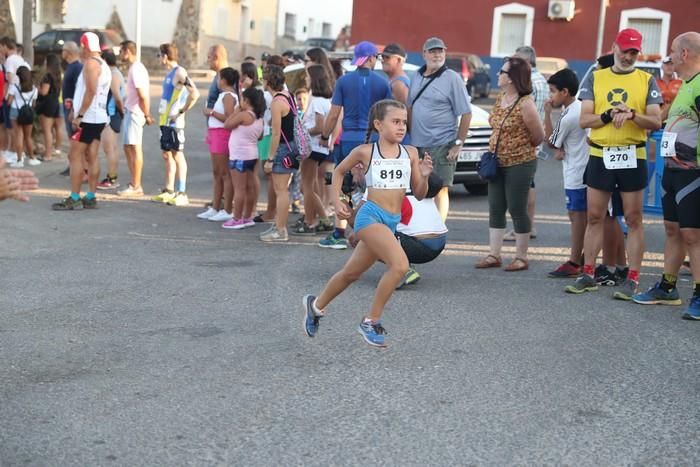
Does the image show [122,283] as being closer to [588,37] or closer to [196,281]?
[196,281]

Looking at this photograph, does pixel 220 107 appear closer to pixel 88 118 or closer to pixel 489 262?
pixel 88 118

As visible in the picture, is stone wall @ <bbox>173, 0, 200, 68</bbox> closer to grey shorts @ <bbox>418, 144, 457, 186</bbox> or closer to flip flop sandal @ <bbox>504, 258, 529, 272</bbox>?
grey shorts @ <bbox>418, 144, 457, 186</bbox>

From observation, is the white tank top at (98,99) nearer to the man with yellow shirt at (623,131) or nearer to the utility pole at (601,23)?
the man with yellow shirt at (623,131)

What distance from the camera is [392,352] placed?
6523 millimetres

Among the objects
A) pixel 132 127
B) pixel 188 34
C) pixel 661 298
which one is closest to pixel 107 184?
pixel 132 127

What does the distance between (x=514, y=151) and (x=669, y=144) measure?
185 centimetres

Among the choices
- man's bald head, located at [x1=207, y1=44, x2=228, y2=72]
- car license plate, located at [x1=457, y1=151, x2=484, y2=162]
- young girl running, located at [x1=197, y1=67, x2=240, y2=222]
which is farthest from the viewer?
car license plate, located at [x1=457, y1=151, x2=484, y2=162]

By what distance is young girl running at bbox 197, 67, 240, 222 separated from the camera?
1231 centimetres

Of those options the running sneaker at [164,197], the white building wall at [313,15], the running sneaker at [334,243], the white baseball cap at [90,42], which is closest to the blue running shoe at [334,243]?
the running sneaker at [334,243]

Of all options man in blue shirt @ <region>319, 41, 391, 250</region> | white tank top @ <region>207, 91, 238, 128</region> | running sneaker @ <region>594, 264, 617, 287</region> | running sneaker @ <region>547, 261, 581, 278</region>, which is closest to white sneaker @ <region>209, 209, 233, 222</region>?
white tank top @ <region>207, 91, 238, 128</region>

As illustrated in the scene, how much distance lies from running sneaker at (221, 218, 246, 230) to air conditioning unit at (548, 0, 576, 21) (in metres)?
32.6

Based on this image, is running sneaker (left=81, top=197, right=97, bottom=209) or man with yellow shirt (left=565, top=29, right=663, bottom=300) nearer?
man with yellow shirt (left=565, top=29, right=663, bottom=300)

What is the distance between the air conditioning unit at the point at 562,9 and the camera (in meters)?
41.9

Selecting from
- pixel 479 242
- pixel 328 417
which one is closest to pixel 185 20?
pixel 479 242
